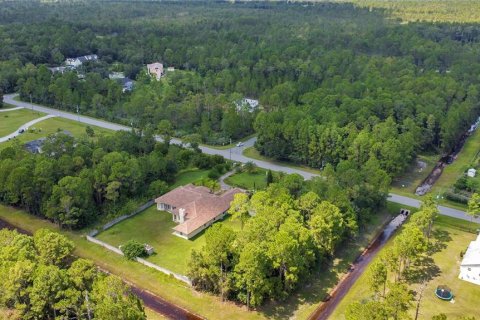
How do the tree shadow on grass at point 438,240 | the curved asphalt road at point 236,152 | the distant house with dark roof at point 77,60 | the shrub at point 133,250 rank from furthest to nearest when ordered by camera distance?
the distant house with dark roof at point 77,60 < the curved asphalt road at point 236,152 < the tree shadow on grass at point 438,240 < the shrub at point 133,250

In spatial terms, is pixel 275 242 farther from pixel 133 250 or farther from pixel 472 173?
pixel 472 173

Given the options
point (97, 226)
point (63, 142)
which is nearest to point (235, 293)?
point (97, 226)

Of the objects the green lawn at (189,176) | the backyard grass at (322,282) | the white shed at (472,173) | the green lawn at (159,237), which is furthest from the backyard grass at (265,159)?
the white shed at (472,173)

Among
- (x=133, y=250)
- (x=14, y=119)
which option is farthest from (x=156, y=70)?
(x=133, y=250)

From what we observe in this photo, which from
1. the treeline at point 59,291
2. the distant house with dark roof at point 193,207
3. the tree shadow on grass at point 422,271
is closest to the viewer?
the treeline at point 59,291

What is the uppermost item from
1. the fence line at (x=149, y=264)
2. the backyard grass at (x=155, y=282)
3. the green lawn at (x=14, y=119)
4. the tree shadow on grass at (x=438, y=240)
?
the green lawn at (x=14, y=119)

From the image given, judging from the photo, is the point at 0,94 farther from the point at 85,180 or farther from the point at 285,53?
the point at 285,53

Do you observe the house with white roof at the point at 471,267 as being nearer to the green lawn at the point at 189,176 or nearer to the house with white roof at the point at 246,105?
the green lawn at the point at 189,176
